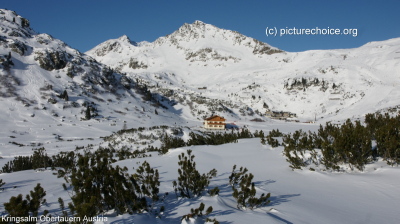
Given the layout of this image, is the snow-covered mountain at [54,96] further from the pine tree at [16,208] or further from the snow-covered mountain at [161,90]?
the pine tree at [16,208]

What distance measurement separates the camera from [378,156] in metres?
8.62

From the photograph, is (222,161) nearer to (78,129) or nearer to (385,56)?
(78,129)

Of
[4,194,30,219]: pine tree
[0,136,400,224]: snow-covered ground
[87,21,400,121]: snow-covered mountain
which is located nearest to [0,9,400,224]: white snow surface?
[0,136,400,224]: snow-covered ground

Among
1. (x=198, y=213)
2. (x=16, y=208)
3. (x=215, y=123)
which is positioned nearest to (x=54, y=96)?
(x=215, y=123)

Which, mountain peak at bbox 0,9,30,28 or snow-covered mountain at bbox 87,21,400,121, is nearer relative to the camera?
mountain peak at bbox 0,9,30,28

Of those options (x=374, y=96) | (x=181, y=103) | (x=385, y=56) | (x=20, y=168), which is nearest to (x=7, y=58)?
(x=181, y=103)

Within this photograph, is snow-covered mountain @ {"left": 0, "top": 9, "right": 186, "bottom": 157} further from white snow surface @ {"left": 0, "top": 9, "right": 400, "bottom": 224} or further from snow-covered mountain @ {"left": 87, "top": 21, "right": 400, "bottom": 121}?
snow-covered mountain @ {"left": 87, "top": 21, "right": 400, "bottom": 121}

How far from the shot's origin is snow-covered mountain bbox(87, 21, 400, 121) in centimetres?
7412

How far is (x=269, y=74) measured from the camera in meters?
113

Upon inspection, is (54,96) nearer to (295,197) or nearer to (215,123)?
(215,123)

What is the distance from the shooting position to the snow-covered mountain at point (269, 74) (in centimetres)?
7412

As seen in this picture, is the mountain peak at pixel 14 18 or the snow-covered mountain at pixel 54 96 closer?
the snow-covered mountain at pixel 54 96

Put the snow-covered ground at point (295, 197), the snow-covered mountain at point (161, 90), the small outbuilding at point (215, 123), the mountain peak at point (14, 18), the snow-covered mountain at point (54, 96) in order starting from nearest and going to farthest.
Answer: the snow-covered ground at point (295, 197) → the snow-covered mountain at point (54, 96) → the snow-covered mountain at point (161, 90) → the small outbuilding at point (215, 123) → the mountain peak at point (14, 18)

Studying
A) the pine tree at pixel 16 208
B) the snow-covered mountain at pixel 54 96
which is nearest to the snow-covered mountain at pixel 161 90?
the snow-covered mountain at pixel 54 96
